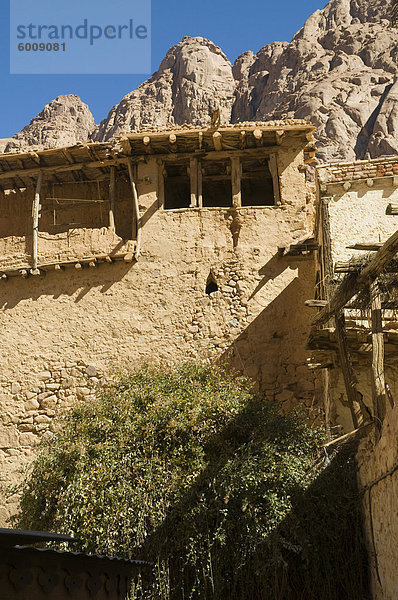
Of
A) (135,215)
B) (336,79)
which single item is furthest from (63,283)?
(336,79)

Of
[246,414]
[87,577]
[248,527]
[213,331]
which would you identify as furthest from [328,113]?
[87,577]

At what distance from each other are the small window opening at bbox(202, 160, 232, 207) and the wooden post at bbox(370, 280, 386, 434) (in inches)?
346

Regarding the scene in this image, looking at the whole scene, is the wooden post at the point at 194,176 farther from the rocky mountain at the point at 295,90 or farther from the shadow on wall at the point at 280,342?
the rocky mountain at the point at 295,90

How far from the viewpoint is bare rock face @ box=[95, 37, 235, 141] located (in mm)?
36562

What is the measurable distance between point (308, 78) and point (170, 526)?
29.7m

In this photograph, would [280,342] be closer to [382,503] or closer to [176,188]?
[176,188]

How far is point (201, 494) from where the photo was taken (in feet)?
30.0

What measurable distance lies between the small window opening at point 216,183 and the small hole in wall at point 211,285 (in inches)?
115

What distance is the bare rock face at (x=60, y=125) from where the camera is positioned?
41.7 metres

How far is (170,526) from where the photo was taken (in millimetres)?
9094

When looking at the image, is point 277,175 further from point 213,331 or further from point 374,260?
point 374,260

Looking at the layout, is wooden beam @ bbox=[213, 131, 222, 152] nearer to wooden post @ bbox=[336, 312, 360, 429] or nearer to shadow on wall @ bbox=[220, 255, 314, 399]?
shadow on wall @ bbox=[220, 255, 314, 399]

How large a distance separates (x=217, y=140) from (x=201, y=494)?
853 centimetres

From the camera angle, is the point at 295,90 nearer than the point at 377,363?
No
